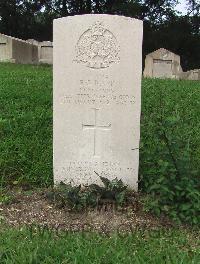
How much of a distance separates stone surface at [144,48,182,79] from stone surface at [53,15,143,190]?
11.9 m

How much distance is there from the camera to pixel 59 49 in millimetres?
3857

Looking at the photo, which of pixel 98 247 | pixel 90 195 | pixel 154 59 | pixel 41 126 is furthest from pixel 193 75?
pixel 98 247

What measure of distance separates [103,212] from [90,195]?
0.19m

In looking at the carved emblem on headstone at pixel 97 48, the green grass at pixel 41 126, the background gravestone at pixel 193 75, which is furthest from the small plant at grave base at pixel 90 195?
the background gravestone at pixel 193 75

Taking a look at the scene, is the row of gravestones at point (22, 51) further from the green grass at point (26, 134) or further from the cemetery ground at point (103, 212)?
the cemetery ground at point (103, 212)

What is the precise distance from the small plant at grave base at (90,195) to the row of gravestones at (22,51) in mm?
11905

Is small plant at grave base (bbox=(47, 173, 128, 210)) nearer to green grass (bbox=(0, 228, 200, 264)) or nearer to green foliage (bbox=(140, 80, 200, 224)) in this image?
green foliage (bbox=(140, 80, 200, 224))

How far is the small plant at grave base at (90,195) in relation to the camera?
371cm

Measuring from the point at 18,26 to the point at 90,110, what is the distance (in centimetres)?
2571

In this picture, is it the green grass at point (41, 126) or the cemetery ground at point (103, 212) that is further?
the green grass at point (41, 126)

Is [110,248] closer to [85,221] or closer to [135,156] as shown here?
[85,221]

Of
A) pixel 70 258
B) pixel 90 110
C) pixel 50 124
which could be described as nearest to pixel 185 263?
pixel 70 258

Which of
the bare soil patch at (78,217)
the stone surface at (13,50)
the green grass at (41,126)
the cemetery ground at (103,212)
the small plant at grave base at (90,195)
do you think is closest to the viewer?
the cemetery ground at (103,212)

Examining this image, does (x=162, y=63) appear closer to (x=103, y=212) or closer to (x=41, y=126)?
(x=41, y=126)
